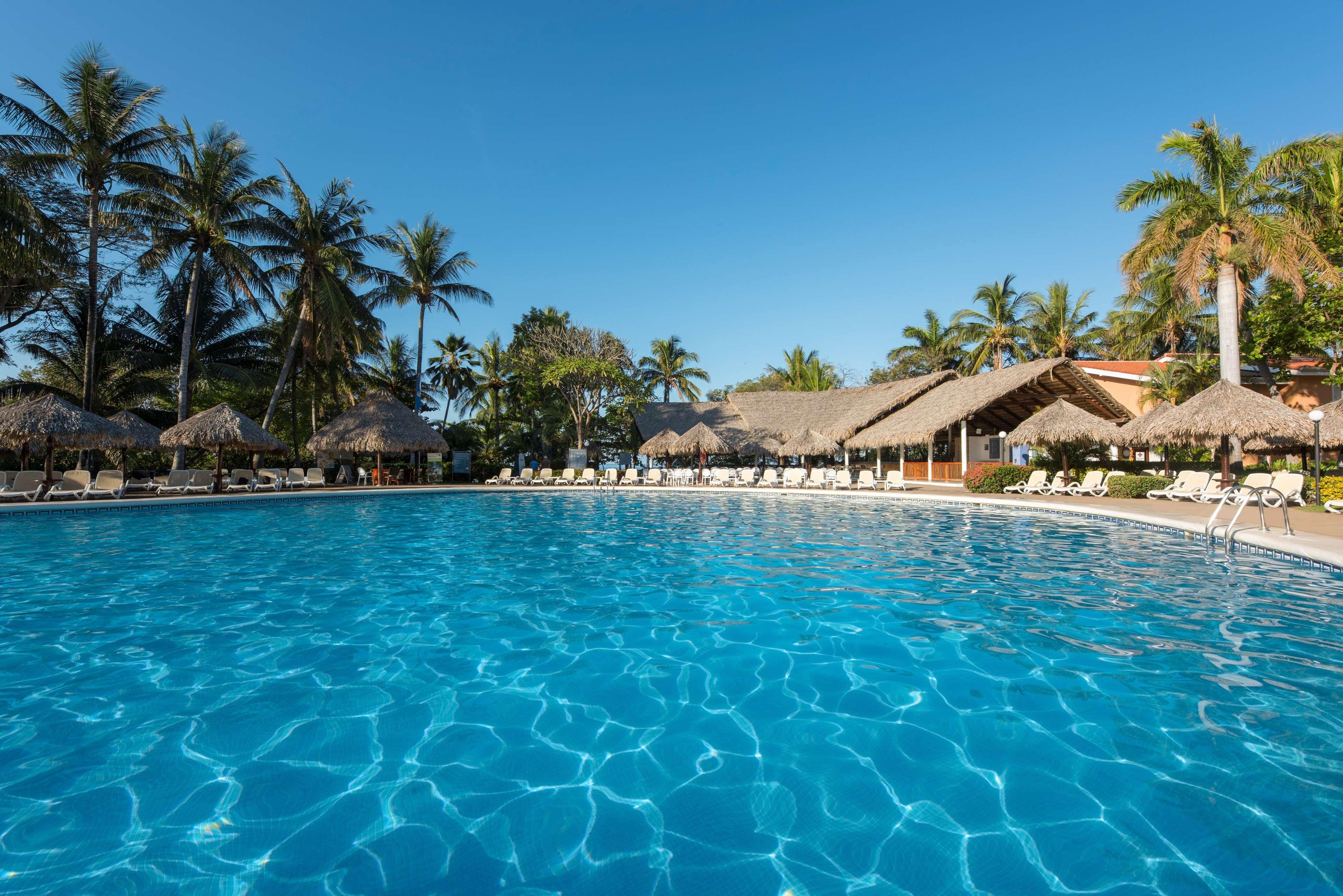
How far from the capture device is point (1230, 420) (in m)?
Result: 13.6

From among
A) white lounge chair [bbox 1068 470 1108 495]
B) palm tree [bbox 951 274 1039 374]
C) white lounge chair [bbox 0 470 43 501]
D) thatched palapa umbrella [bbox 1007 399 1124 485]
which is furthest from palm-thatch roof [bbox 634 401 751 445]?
white lounge chair [bbox 0 470 43 501]

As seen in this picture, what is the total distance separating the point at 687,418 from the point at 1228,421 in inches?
727

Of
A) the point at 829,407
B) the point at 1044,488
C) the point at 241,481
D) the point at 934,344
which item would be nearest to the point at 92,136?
the point at 241,481

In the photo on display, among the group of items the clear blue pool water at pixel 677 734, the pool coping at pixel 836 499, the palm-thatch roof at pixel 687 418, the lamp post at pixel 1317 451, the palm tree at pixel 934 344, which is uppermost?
the palm tree at pixel 934 344

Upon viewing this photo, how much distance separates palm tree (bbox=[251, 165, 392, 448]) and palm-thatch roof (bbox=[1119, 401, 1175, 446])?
22913mm

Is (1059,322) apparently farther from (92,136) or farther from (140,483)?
(92,136)

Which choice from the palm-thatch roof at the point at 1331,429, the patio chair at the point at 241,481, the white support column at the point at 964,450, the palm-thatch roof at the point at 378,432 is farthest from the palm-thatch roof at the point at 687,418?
the palm-thatch roof at the point at 1331,429

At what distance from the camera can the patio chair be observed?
16938 mm

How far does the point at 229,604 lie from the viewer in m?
5.70

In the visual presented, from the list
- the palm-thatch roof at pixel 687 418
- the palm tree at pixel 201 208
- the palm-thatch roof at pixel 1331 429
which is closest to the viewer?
the palm-thatch roof at pixel 1331 429

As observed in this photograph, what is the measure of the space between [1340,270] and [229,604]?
2357 cm

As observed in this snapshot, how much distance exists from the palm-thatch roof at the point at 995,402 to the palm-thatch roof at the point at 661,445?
669 centimetres

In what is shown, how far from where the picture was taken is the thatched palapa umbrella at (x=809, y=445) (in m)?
23.6

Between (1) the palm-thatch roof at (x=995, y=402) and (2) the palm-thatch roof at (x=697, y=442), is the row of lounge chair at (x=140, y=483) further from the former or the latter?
(1) the palm-thatch roof at (x=995, y=402)
